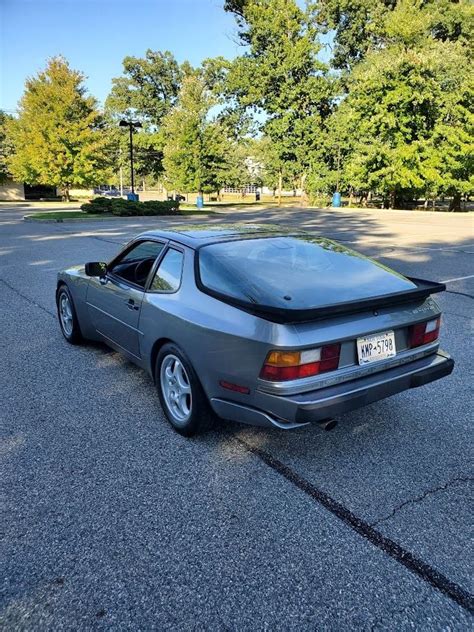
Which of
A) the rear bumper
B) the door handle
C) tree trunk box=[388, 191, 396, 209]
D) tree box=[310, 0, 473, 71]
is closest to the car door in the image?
the door handle

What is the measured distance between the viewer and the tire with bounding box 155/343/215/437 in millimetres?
2926

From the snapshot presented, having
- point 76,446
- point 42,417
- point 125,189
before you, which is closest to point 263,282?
point 76,446

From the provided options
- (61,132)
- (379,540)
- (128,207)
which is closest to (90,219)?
(128,207)

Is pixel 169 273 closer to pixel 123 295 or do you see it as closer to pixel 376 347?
pixel 123 295

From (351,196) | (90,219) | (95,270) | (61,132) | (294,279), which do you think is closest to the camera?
(294,279)

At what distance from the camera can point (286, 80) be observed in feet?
122

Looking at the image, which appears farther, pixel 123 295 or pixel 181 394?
pixel 123 295

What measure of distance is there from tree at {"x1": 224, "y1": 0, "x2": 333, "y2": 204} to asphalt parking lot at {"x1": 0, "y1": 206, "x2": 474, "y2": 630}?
3673cm

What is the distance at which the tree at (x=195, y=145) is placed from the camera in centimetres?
3447

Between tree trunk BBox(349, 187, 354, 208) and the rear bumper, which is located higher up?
tree trunk BBox(349, 187, 354, 208)

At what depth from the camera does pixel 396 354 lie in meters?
2.88

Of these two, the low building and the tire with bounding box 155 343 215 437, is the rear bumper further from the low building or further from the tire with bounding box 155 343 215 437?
the low building

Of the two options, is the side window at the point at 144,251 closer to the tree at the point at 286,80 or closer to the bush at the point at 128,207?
the bush at the point at 128,207

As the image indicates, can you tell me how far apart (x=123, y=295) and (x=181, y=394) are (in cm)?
107
